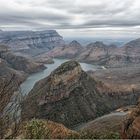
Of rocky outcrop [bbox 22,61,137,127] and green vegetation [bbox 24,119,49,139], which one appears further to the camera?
rocky outcrop [bbox 22,61,137,127]

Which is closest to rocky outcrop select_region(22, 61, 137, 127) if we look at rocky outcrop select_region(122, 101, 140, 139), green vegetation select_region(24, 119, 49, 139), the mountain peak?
the mountain peak

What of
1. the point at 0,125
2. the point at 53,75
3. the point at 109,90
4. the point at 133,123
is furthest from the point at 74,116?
the point at 0,125

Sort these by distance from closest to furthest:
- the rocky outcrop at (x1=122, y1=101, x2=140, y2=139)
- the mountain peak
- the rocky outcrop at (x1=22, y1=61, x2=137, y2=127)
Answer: the rocky outcrop at (x1=122, y1=101, x2=140, y2=139), the rocky outcrop at (x1=22, y1=61, x2=137, y2=127), the mountain peak

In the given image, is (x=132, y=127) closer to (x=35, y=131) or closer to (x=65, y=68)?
(x=35, y=131)

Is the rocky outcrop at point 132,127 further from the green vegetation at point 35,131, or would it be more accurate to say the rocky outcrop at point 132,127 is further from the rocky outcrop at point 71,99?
the rocky outcrop at point 71,99

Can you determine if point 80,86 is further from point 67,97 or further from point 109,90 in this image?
point 109,90

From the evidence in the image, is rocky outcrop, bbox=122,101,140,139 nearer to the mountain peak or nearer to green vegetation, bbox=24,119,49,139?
green vegetation, bbox=24,119,49,139

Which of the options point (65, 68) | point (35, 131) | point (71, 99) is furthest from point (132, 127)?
point (65, 68)

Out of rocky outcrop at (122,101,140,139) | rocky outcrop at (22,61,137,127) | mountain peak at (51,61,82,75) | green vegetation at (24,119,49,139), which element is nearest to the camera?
green vegetation at (24,119,49,139)
